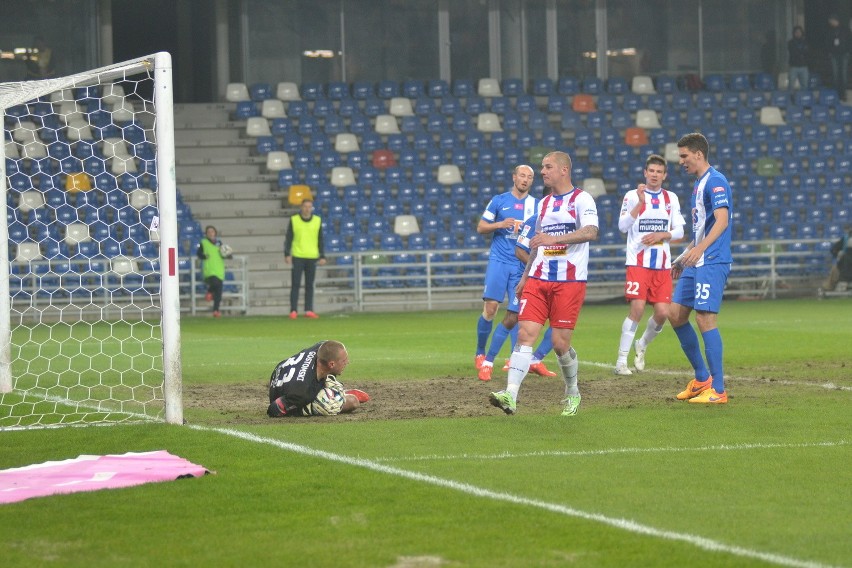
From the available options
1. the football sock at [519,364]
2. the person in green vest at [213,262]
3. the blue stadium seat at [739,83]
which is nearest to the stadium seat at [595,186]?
the blue stadium seat at [739,83]

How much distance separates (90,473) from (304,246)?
57.3 ft

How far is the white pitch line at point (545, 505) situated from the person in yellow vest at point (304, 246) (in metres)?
15.7

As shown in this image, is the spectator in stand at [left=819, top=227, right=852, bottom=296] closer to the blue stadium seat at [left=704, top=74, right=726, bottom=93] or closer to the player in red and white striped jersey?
the blue stadium seat at [left=704, top=74, right=726, bottom=93]

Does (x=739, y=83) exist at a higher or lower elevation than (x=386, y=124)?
higher

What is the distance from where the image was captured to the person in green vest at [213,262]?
24922 millimetres

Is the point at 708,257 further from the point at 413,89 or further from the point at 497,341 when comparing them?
the point at 413,89

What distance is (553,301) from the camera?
9656 millimetres

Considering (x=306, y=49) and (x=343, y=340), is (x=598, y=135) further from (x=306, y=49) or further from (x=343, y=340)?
(x=343, y=340)

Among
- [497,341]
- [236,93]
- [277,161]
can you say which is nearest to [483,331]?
[497,341]

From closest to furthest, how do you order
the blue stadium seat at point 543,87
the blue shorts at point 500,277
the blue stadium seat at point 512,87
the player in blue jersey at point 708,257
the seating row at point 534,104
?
1. the player in blue jersey at point 708,257
2. the blue shorts at point 500,277
3. the seating row at point 534,104
4. the blue stadium seat at point 512,87
5. the blue stadium seat at point 543,87

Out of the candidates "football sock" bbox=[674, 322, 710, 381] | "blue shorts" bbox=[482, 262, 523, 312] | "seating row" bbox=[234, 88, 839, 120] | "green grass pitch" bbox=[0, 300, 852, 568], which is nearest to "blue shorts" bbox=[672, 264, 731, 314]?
"football sock" bbox=[674, 322, 710, 381]

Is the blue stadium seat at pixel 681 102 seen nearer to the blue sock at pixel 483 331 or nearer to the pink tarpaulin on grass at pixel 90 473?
the blue sock at pixel 483 331

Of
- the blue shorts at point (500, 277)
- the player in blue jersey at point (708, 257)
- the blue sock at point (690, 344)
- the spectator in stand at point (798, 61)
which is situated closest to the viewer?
the player in blue jersey at point (708, 257)

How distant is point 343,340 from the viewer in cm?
1869
